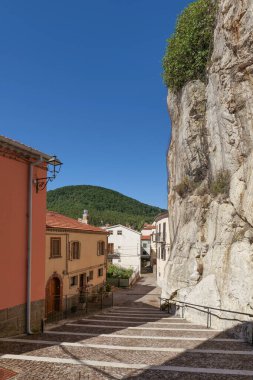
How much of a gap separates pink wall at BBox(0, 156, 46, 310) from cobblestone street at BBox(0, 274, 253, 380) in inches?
68.4

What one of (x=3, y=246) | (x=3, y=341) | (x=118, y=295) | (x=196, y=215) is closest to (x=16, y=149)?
(x=3, y=246)

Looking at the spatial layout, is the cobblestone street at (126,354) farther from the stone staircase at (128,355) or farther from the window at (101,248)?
the window at (101,248)

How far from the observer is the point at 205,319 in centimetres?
1628

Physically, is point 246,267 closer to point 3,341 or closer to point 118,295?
point 3,341

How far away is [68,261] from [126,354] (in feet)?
45.5

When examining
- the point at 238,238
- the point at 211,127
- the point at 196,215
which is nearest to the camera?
the point at 238,238

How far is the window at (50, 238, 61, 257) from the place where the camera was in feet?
68.5

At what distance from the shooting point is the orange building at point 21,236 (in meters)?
12.0

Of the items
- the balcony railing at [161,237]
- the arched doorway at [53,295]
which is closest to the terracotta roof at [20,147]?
the arched doorway at [53,295]

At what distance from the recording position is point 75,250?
974 inches

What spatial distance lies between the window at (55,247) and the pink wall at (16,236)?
6.92 meters

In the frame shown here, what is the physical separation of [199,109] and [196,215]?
7.41 meters

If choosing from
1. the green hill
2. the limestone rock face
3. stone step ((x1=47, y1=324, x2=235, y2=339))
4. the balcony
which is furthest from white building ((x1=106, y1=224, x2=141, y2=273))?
the green hill

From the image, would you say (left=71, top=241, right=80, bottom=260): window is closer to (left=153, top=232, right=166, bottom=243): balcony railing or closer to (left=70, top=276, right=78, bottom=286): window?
(left=70, top=276, right=78, bottom=286): window
